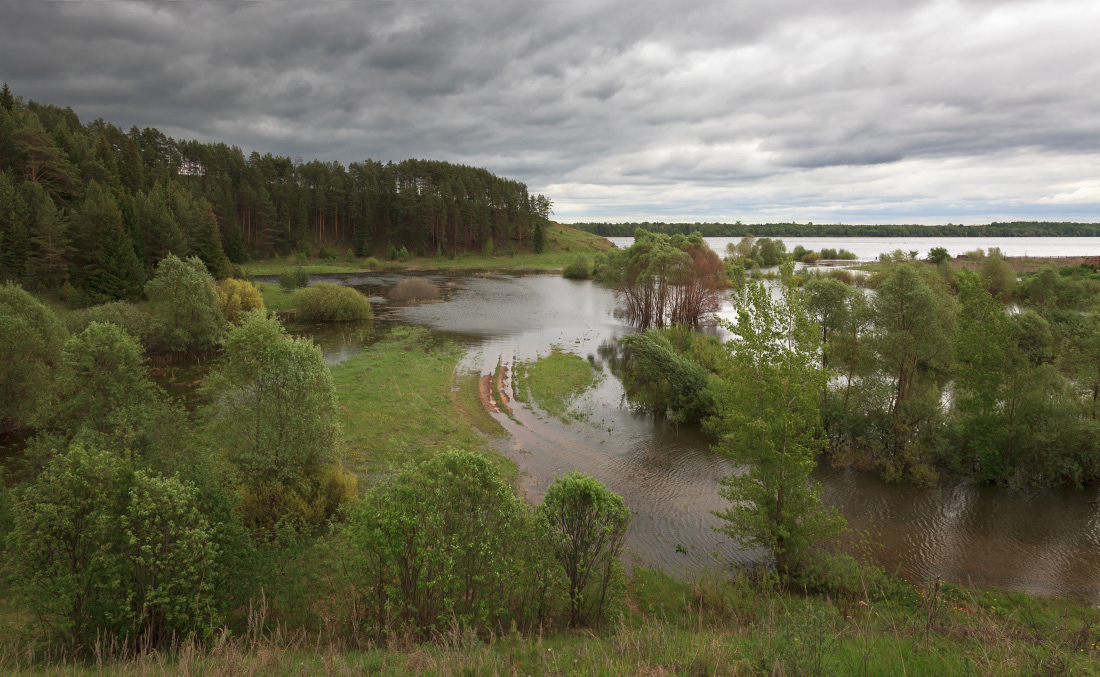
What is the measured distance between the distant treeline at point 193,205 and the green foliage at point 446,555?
5278 cm

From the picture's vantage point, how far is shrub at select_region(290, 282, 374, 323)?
189ft

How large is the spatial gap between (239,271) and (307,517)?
6354 centimetres

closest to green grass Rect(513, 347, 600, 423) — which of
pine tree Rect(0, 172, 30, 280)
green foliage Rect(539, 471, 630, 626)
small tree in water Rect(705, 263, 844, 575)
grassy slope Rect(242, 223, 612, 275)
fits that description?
small tree in water Rect(705, 263, 844, 575)

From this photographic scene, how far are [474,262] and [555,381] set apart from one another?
87.2 metres

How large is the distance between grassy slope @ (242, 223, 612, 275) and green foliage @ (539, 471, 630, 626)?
9174 centimetres

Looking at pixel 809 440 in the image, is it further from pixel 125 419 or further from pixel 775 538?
pixel 125 419

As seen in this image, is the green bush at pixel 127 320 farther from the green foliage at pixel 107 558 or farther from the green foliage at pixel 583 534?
the green foliage at pixel 583 534

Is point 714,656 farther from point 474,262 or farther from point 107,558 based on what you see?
point 474,262

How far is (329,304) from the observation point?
57.3 metres

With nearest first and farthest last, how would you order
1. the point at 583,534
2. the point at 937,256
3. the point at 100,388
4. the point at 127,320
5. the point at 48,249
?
the point at 583,534, the point at 100,388, the point at 127,320, the point at 48,249, the point at 937,256

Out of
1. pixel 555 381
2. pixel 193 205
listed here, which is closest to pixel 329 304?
pixel 193 205

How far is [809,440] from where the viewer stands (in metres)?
16.1

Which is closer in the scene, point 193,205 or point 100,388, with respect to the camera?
point 100,388

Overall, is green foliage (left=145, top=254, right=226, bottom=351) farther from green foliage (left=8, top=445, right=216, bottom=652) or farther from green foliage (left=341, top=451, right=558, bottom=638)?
green foliage (left=341, top=451, right=558, bottom=638)
